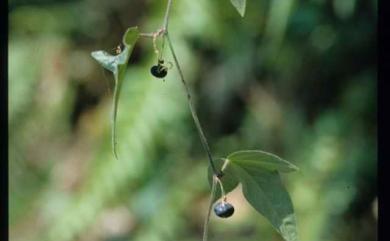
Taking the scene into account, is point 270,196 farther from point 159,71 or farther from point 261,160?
point 159,71

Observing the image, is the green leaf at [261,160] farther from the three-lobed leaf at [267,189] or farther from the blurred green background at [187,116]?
the blurred green background at [187,116]

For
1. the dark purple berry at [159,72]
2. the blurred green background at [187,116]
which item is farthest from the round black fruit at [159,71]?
the blurred green background at [187,116]

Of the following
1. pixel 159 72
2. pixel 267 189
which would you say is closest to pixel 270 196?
pixel 267 189

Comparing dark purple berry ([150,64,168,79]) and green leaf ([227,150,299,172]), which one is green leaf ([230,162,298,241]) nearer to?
green leaf ([227,150,299,172])

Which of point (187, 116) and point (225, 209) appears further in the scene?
point (187, 116)

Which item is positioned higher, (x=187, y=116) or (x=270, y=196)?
(x=270, y=196)
